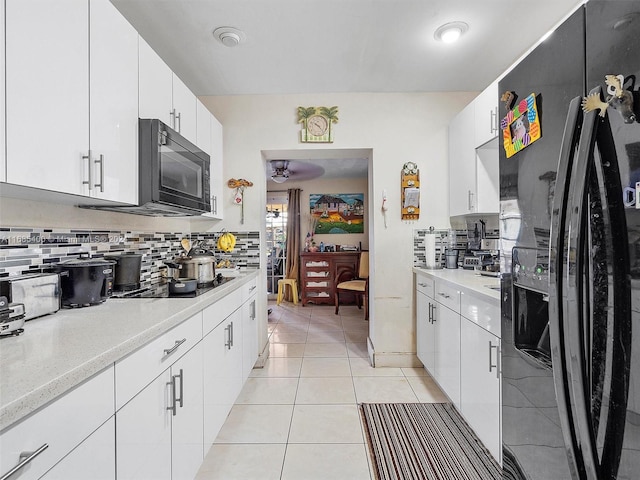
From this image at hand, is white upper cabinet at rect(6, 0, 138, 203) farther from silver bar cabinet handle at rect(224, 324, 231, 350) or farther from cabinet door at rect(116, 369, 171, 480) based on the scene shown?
silver bar cabinet handle at rect(224, 324, 231, 350)

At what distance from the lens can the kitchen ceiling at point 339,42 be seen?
1826mm

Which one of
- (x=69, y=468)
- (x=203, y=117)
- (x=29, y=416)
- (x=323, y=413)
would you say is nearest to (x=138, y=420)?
(x=69, y=468)

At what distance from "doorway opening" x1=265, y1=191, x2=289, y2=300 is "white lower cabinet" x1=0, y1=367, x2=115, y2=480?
5425mm

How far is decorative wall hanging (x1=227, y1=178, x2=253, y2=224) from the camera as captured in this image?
9.56ft

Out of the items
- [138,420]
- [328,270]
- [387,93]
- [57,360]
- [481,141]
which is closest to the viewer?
[57,360]

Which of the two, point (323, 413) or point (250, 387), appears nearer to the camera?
point (323, 413)

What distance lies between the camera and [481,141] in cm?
234

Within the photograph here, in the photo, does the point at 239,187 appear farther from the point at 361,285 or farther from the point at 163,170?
the point at 361,285

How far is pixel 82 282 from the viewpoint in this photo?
137cm

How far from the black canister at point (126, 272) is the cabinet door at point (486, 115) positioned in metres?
2.38

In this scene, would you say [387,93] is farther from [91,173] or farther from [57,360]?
[57,360]

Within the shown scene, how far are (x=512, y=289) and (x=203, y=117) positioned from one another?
2.30m

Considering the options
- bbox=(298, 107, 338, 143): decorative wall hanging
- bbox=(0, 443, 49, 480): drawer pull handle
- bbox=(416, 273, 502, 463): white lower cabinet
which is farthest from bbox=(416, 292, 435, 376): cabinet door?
bbox=(0, 443, 49, 480): drawer pull handle

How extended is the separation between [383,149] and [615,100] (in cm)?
237
